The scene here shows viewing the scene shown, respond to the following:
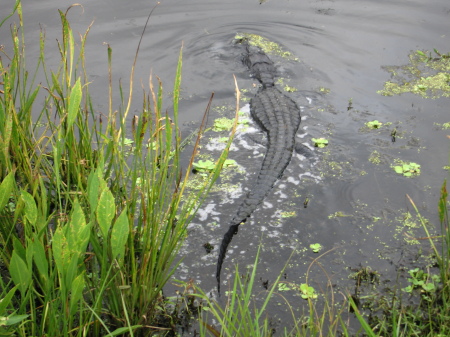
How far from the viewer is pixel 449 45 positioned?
6.98m

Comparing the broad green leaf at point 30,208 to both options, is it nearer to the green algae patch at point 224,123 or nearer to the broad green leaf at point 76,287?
the broad green leaf at point 76,287

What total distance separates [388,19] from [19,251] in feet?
22.2

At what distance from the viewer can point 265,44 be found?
25.1ft

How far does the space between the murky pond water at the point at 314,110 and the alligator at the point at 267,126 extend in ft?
0.34

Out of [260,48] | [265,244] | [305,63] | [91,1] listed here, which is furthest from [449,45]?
[91,1]

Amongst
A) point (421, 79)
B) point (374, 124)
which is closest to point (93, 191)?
point (374, 124)

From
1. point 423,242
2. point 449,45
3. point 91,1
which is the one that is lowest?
point 423,242

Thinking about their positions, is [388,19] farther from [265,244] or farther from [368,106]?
[265,244]

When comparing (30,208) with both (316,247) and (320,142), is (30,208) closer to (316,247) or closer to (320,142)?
(316,247)

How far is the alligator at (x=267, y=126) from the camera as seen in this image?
13.5 ft

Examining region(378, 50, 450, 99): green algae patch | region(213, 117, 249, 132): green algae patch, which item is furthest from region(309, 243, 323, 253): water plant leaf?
region(378, 50, 450, 99): green algae patch

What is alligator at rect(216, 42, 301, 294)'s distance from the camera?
4.11 metres

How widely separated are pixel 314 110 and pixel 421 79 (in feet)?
4.62

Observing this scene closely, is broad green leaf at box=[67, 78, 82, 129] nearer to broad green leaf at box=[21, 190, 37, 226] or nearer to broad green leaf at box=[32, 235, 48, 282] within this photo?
broad green leaf at box=[21, 190, 37, 226]
